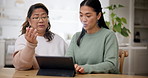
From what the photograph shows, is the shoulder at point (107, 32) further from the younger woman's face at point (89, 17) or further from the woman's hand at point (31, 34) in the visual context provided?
the woman's hand at point (31, 34)

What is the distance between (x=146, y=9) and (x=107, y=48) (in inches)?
121

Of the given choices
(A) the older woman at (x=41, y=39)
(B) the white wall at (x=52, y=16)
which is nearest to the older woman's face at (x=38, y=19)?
(A) the older woman at (x=41, y=39)

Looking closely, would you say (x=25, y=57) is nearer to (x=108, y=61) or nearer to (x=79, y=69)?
(x=79, y=69)

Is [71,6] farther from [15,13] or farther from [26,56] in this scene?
[26,56]

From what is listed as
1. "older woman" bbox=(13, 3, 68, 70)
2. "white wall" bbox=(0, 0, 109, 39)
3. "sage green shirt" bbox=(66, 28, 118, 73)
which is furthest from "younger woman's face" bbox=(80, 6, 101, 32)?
"white wall" bbox=(0, 0, 109, 39)

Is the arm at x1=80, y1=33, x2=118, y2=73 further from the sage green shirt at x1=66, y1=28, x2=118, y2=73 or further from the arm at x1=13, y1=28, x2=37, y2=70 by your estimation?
the arm at x1=13, y1=28, x2=37, y2=70

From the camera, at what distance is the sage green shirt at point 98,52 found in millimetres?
1230

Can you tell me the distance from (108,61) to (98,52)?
0.36 ft

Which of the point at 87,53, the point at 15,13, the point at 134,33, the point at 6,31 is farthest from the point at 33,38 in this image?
the point at 134,33

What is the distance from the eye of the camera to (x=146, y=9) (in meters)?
4.10

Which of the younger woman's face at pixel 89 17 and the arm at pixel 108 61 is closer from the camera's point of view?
the arm at pixel 108 61

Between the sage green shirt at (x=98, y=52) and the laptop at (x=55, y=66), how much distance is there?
10cm

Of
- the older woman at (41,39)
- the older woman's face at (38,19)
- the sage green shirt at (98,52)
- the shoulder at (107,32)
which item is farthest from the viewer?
the older woman's face at (38,19)

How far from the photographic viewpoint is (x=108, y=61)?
1253 millimetres
